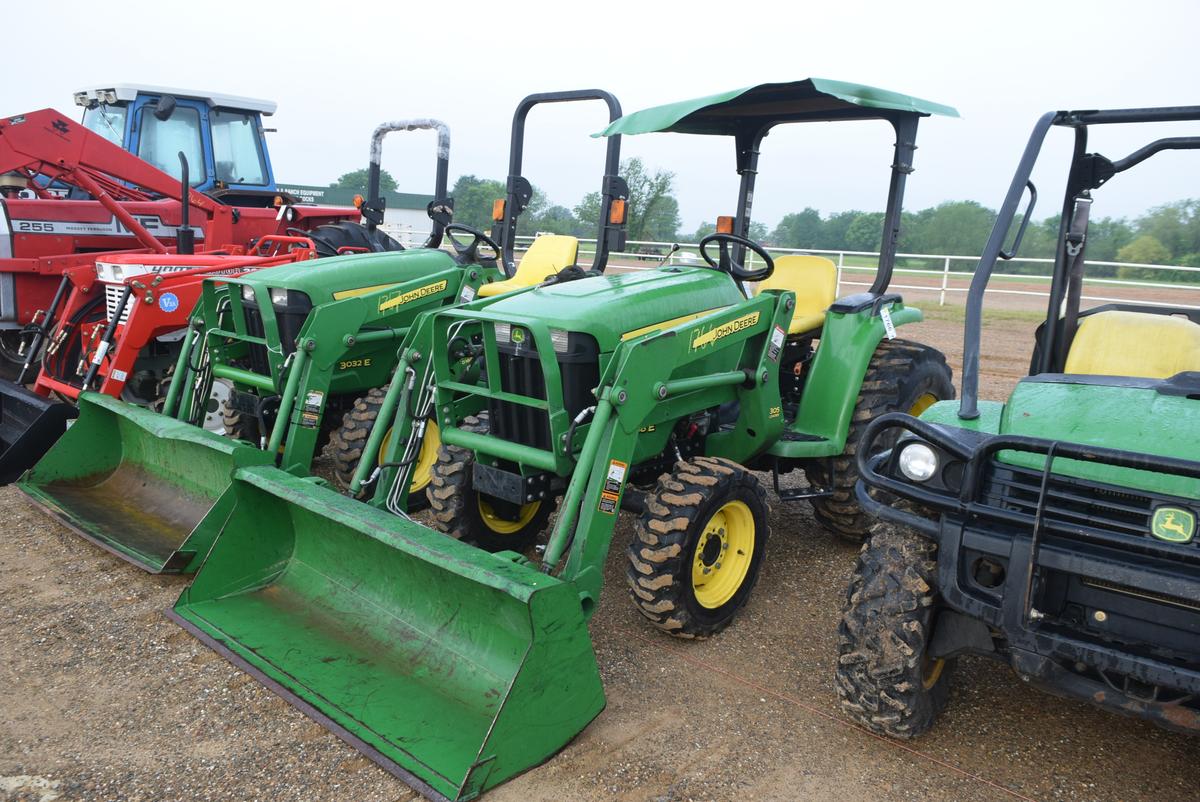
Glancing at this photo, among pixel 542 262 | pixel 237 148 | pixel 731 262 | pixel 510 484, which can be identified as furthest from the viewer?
pixel 237 148

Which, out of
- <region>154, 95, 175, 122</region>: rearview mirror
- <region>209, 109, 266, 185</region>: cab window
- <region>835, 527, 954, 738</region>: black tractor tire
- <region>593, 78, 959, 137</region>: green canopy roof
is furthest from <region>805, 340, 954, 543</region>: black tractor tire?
<region>209, 109, 266, 185</region>: cab window

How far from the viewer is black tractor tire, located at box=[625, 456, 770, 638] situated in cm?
353

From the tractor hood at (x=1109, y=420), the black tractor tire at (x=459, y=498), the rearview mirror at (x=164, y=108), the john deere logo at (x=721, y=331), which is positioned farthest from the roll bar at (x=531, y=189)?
the rearview mirror at (x=164, y=108)

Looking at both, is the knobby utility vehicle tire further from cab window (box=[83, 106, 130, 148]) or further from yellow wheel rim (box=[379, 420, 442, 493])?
cab window (box=[83, 106, 130, 148])

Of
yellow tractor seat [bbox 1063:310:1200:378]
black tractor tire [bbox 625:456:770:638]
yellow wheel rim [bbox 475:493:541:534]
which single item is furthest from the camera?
yellow wheel rim [bbox 475:493:541:534]

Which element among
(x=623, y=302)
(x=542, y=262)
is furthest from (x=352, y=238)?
(x=623, y=302)

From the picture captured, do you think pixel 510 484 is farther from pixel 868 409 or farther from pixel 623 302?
pixel 868 409

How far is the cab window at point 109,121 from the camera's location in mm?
9281

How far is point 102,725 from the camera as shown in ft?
10.2

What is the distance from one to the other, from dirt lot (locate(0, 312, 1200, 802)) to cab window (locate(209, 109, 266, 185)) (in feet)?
A: 21.8

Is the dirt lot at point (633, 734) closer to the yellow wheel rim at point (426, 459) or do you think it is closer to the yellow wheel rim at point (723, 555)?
the yellow wheel rim at point (723, 555)

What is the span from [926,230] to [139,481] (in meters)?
16.7

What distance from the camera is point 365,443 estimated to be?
16.9 feet

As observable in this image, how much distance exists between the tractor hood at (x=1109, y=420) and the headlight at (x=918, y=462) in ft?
0.67
